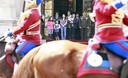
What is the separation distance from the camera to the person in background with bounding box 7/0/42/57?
7664mm

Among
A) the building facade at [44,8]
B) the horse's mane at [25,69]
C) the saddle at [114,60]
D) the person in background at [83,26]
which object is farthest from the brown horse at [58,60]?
the building facade at [44,8]

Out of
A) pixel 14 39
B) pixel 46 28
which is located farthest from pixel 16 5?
pixel 14 39

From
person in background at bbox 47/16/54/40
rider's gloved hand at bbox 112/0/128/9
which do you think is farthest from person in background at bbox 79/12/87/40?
rider's gloved hand at bbox 112/0/128/9

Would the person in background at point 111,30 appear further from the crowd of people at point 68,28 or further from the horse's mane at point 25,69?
the crowd of people at point 68,28

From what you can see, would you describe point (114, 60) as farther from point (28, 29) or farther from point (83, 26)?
point (83, 26)

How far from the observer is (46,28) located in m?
20.8

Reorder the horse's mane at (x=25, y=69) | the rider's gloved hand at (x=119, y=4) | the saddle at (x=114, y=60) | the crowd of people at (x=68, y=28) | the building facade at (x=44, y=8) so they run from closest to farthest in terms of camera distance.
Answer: the rider's gloved hand at (x=119, y=4), the saddle at (x=114, y=60), the horse's mane at (x=25, y=69), the crowd of people at (x=68, y=28), the building facade at (x=44, y=8)

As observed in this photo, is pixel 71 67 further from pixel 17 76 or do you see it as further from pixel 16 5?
pixel 16 5

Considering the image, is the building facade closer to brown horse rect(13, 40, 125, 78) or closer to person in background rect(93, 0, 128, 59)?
brown horse rect(13, 40, 125, 78)

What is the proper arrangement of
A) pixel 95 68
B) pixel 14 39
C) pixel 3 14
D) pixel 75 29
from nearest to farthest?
pixel 95 68
pixel 14 39
pixel 75 29
pixel 3 14

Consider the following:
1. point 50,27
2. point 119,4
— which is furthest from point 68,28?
point 119,4

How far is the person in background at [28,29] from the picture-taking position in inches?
302

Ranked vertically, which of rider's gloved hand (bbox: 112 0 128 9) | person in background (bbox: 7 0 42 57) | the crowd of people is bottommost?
the crowd of people

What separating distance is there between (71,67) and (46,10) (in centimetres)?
1681
